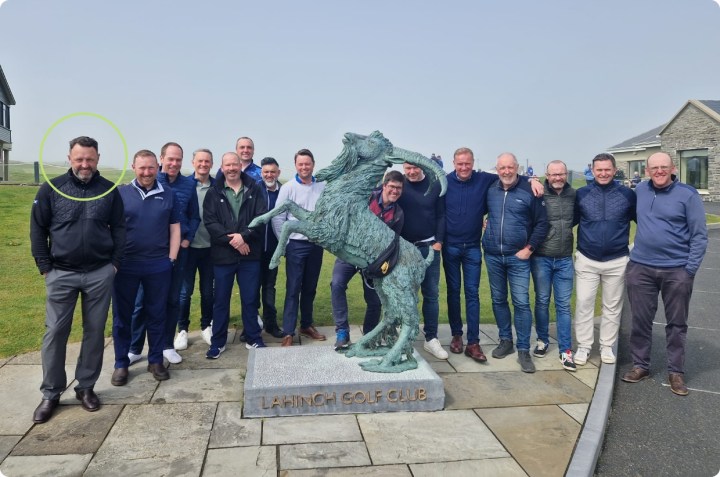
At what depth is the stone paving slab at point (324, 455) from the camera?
128 inches

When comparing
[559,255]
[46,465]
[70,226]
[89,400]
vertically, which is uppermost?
[70,226]

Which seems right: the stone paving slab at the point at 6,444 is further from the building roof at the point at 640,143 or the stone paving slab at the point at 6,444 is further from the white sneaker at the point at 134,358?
the building roof at the point at 640,143

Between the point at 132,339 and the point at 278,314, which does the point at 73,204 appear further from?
the point at 278,314

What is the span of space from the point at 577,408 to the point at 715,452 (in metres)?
0.97

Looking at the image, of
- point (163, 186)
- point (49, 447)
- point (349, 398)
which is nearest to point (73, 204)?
point (163, 186)

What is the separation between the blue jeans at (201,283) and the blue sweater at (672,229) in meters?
4.49

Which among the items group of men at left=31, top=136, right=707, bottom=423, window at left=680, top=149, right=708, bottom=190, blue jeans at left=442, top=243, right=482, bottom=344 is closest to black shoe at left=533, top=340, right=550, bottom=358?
group of men at left=31, top=136, right=707, bottom=423

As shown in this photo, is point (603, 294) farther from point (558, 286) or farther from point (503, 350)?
point (503, 350)

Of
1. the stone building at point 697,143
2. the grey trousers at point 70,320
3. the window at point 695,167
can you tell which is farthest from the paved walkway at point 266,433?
the window at point 695,167

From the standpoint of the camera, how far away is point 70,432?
11.8 feet

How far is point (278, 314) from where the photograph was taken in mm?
6906

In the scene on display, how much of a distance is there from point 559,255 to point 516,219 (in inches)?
23.4

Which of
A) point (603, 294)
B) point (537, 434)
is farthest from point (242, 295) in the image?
point (603, 294)

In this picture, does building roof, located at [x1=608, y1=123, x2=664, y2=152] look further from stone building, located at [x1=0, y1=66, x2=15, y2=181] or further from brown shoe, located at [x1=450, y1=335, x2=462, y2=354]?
stone building, located at [x1=0, y1=66, x2=15, y2=181]
